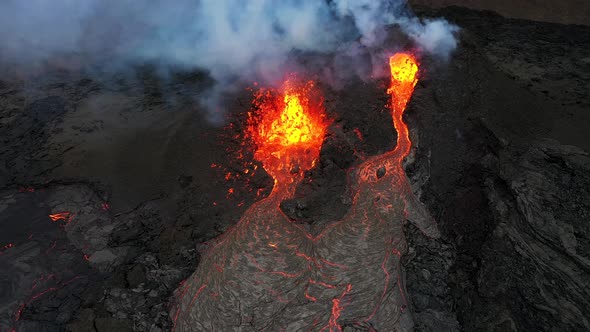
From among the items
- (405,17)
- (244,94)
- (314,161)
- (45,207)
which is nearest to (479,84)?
(405,17)

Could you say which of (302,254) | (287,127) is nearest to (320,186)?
(302,254)

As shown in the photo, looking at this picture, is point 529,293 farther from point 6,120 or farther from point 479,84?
point 6,120

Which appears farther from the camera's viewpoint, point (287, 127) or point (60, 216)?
point (287, 127)

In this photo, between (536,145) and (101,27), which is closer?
(536,145)

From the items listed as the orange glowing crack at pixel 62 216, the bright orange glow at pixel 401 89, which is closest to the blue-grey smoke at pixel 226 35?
the bright orange glow at pixel 401 89

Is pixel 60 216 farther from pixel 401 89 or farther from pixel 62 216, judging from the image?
pixel 401 89
